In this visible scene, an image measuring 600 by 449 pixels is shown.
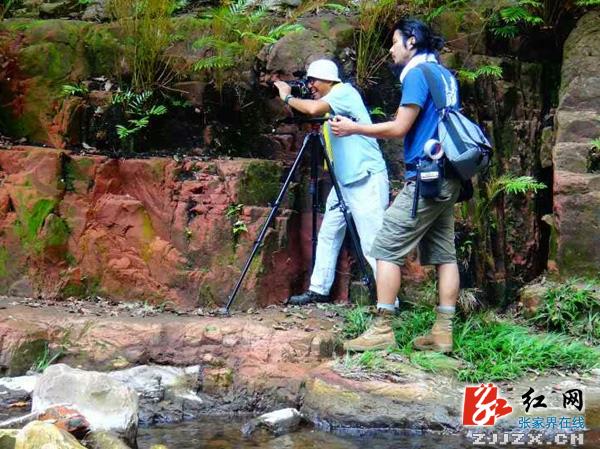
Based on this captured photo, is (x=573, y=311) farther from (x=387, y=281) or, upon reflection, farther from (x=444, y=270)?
(x=387, y=281)

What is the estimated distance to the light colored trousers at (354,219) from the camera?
635cm

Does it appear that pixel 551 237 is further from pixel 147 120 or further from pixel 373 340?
pixel 147 120

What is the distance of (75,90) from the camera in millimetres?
7551

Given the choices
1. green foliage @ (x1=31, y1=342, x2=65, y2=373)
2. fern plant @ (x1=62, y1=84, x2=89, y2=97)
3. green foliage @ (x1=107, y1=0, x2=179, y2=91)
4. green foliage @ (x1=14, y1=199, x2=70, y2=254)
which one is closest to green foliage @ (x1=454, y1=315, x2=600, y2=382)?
green foliage @ (x1=31, y1=342, x2=65, y2=373)

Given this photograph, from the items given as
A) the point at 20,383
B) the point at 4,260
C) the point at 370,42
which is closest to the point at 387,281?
the point at 20,383

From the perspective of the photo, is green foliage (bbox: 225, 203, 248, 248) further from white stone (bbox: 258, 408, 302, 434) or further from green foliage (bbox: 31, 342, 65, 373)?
white stone (bbox: 258, 408, 302, 434)

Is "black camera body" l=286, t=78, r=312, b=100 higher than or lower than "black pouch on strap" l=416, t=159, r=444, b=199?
higher

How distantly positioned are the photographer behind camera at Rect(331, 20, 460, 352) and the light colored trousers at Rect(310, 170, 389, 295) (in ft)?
2.55

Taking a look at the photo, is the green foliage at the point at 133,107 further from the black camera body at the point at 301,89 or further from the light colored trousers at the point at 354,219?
the light colored trousers at the point at 354,219

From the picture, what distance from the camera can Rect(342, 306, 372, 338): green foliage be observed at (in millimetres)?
6027

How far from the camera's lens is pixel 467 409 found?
5020mm

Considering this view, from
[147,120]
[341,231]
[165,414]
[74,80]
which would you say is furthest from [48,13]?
[165,414]

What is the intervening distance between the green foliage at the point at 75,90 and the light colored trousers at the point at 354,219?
8.74 feet

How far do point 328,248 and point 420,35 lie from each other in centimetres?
208
